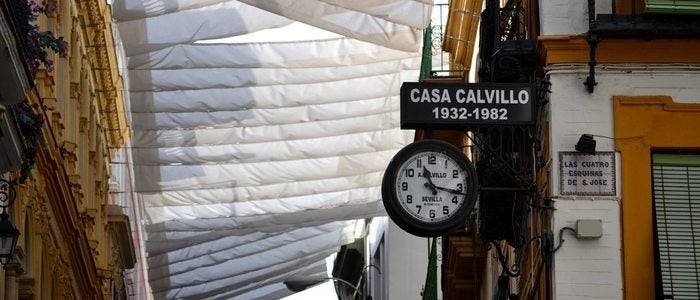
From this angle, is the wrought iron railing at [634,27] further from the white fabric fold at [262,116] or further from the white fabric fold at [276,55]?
the white fabric fold at [262,116]

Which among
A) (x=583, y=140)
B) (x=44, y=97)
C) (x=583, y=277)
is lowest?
(x=583, y=277)

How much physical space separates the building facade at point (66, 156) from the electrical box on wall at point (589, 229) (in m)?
5.72

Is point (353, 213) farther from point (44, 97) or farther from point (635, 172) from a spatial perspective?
point (635, 172)

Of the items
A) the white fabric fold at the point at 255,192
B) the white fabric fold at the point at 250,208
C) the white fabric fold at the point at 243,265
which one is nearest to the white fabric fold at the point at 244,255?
the white fabric fold at the point at 243,265

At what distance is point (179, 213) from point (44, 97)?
52.2 feet

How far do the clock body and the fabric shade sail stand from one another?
37.9ft

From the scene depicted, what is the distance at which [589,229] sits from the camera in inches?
822

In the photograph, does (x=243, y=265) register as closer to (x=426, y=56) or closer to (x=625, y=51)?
(x=426, y=56)

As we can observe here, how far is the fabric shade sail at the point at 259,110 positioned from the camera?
34.8 m

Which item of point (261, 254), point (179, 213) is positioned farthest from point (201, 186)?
point (261, 254)

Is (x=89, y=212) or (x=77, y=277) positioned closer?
(x=77, y=277)

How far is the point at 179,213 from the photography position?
47.0 m

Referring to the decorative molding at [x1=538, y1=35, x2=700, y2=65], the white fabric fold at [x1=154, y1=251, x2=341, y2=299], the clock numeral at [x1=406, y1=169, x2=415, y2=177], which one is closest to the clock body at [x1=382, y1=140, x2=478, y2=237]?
the clock numeral at [x1=406, y1=169, x2=415, y2=177]

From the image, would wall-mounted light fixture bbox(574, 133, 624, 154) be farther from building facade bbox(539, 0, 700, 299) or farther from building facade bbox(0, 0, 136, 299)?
building facade bbox(0, 0, 136, 299)
